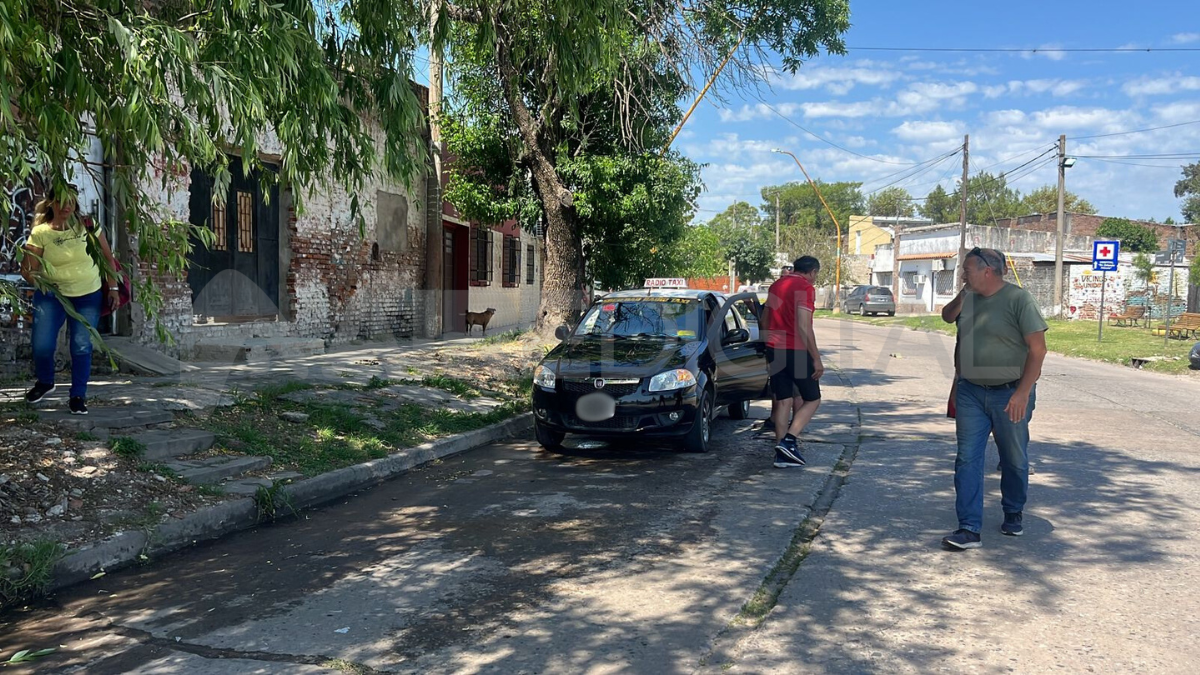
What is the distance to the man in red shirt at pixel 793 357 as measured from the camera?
724cm

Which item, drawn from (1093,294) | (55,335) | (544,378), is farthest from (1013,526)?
(1093,294)

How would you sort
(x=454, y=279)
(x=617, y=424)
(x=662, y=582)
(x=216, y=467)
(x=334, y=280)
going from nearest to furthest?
1. (x=662, y=582)
2. (x=216, y=467)
3. (x=617, y=424)
4. (x=334, y=280)
5. (x=454, y=279)

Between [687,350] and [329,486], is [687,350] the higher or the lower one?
the higher one

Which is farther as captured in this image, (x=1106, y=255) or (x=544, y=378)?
(x=1106, y=255)

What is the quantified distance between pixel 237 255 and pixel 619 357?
24.6 ft

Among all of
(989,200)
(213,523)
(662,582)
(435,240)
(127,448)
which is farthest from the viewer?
(989,200)

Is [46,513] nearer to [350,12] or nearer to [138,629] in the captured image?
[138,629]

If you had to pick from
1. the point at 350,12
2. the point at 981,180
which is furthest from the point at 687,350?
the point at 981,180

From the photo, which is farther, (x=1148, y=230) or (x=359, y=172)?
(x=1148, y=230)

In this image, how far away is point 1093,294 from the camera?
35.8m

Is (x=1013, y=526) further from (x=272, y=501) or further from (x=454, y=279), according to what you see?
(x=454, y=279)

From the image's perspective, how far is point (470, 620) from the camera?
3.86 metres

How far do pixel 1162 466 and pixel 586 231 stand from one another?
33.3ft

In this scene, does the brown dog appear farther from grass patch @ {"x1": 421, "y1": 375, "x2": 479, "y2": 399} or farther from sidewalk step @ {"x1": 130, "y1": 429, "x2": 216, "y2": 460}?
sidewalk step @ {"x1": 130, "y1": 429, "x2": 216, "y2": 460}
